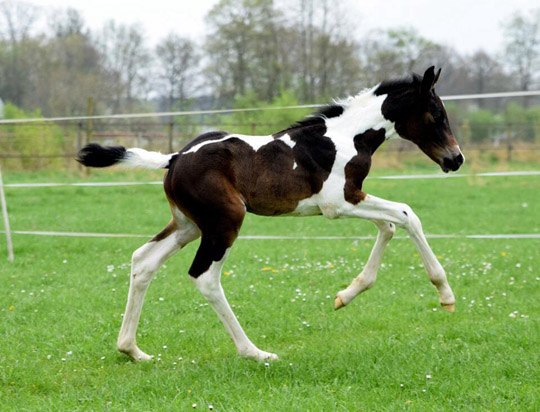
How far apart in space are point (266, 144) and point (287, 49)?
27.7 metres

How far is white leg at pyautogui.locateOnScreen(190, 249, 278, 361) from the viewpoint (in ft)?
13.1

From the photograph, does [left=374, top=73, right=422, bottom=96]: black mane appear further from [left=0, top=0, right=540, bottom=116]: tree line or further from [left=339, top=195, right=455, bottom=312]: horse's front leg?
[left=0, top=0, right=540, bottom=116]: tree line

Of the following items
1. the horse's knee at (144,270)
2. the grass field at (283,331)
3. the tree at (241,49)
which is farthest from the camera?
the tree at (241,49)

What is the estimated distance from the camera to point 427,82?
164 inches

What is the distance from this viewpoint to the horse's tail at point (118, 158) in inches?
162

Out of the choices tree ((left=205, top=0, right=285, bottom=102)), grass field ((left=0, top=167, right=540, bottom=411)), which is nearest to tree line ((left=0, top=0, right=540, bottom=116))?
tree ((left=205, top=0, right=285, bottom=102))

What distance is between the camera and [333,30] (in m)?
30.8

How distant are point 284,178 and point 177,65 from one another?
28.9 m

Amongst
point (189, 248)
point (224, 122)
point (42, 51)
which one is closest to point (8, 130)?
point (224, 122)

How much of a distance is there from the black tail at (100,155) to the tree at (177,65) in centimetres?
2740

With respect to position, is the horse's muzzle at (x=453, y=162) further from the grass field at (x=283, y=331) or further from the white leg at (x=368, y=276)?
the grass field at (x=283, y=331)

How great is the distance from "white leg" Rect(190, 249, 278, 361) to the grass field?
85mm

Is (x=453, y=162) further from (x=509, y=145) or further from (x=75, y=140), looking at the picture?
(x=509, y=145)

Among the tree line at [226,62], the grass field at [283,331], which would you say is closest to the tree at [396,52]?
the tree line at [226,62]
